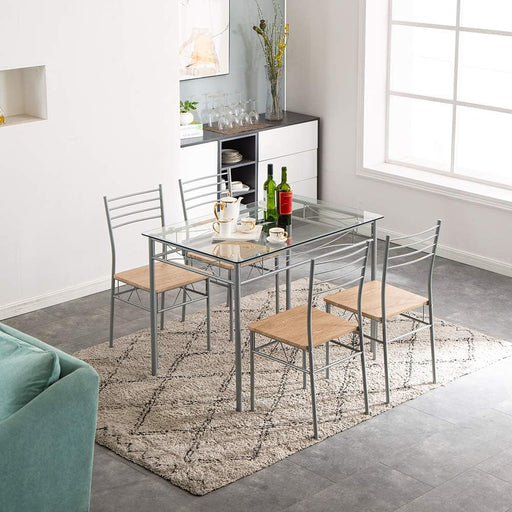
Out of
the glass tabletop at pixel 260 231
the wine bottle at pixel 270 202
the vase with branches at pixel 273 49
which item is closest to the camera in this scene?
the glass tabletop at pixel 260 231

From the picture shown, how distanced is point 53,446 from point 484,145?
430cm

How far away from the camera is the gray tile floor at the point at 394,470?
396 centimetres

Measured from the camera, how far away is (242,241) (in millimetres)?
4875

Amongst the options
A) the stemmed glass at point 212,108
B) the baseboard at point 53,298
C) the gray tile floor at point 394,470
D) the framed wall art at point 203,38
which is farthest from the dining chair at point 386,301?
the framed wall art at point 203,38

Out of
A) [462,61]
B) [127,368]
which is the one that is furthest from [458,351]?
[462,61]

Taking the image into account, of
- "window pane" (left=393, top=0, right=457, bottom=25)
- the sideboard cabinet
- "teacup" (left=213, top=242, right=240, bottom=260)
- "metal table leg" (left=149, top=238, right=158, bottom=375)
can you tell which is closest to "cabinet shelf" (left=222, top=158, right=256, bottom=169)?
the sideboard cabinet

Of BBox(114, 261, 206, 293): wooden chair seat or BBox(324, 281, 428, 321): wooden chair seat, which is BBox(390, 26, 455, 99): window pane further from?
BBox(114, 261, 206, 293): wooden chair seat

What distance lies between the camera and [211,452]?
4.36 m

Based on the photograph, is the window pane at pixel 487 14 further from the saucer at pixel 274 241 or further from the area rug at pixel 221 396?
the saucer at pixel 274 241

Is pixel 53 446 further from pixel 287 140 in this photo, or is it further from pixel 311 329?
pixel 287 140

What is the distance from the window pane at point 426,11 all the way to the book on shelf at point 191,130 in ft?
5.57

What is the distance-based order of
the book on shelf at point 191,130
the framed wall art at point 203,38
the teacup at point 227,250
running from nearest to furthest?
the teacup at point 227,250
the book on shelf at point 191,130
the framed wall art at point 203,38

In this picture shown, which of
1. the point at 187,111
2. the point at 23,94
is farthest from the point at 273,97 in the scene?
the point at 23,94

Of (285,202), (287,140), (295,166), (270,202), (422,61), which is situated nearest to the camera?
(285,202)
